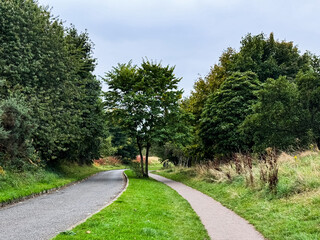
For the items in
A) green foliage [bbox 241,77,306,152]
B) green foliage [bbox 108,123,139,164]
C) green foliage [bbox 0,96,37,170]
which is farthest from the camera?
green foliage [bbox 108,123,139,164]

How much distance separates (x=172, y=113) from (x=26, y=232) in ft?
69.5

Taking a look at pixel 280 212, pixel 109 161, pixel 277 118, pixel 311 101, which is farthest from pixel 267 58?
pixel 109 161

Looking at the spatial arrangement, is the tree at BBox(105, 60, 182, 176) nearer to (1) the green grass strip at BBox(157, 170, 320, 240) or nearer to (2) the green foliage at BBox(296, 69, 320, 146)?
(2) the green foliage at BBox(296, 69, 320, 146)

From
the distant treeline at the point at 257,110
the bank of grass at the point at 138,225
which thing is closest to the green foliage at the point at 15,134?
the bank of grass at the point at 138,225

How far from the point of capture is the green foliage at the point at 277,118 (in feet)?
71.7

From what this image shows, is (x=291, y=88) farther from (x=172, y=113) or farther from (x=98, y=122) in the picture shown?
(x=98, y=122)

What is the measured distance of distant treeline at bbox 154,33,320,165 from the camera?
22.1 m

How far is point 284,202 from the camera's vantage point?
9.91 metres

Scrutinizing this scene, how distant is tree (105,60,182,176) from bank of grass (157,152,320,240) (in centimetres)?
1259

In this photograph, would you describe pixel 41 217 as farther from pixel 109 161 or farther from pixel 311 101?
pixel 109 161

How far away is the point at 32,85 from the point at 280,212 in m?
17.6

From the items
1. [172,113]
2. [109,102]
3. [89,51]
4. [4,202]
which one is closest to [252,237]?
[4,202]

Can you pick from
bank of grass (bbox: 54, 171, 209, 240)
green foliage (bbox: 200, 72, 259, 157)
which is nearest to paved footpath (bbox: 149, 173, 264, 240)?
bank of grass (bbox: 54, 171, 209, 240)

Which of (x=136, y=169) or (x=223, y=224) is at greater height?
(x=136, y=169)
